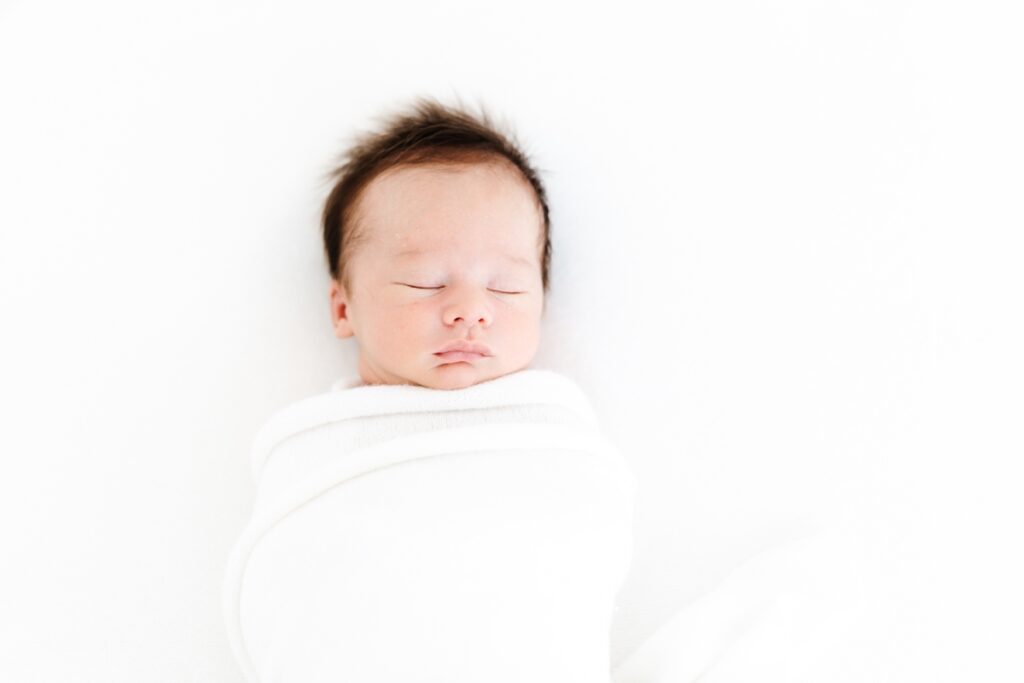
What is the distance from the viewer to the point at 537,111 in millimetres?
1665

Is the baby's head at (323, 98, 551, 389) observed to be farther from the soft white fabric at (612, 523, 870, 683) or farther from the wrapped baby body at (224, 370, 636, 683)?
the soft white fabric at (612, 523, 870, 683)

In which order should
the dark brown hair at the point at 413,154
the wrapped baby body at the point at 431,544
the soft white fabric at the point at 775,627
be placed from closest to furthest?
the wrapped baby body at the point at 431,544, the soft white fabric at the point at 775,627, the dark brown hair at the point at 413,154

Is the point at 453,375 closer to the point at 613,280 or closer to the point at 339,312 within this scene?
the point at 339,312

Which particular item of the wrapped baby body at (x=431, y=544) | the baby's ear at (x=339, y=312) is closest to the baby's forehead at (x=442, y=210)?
the baby's ear at (x=339, y=312)

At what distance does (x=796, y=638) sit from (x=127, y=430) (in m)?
1.19

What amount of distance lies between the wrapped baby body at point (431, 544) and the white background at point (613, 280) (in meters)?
0.23

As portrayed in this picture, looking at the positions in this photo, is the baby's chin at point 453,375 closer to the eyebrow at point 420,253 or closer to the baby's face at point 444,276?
the baby's face at point 444,276

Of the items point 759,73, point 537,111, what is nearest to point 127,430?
point 537,111

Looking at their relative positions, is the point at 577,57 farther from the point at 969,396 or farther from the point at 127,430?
the point at 127,430

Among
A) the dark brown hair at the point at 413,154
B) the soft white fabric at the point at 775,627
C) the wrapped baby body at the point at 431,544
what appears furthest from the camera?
the dark brown hair at the point at 413,154

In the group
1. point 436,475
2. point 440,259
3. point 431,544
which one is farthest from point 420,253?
point 431,544

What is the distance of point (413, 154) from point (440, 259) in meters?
0.21

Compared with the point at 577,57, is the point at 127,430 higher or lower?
lower

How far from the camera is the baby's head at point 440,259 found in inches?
55.4
